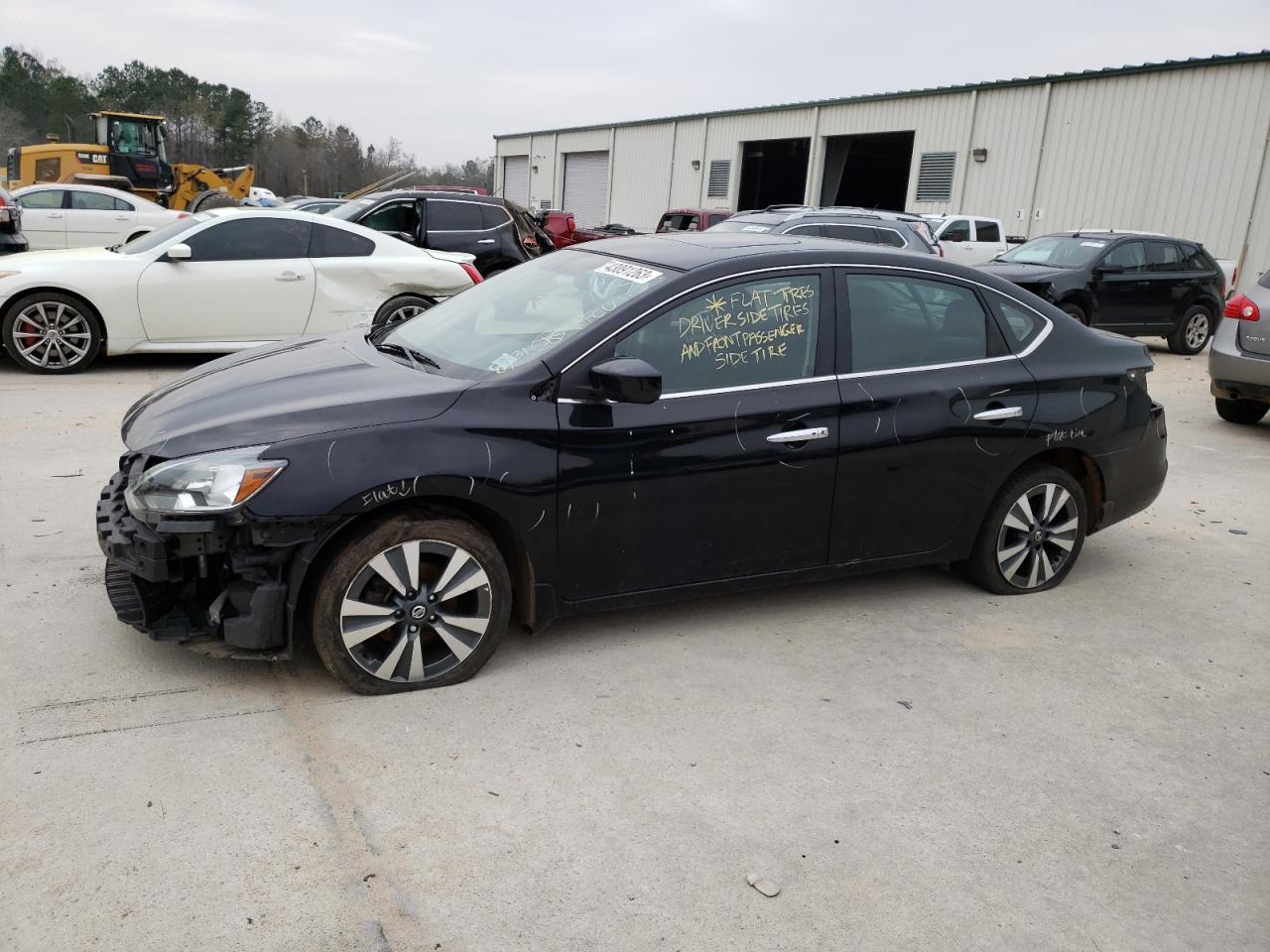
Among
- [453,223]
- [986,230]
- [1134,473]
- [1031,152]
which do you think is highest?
[1031,152]

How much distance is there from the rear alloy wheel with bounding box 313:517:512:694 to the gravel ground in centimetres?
12

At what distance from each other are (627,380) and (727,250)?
1046mm

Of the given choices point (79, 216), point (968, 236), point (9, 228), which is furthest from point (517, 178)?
point (9, 228)

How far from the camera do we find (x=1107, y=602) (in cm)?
514

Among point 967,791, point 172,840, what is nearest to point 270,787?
point 172,840

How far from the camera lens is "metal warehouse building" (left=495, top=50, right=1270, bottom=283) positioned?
809 inches

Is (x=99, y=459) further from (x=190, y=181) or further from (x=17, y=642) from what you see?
(x=190, y=181)

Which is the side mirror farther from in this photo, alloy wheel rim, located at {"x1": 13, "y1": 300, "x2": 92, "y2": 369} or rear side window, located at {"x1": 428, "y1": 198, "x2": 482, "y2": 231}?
rear side window, located at {"x1": 428, "y1": 198, "x2": 482, "y2": 231}

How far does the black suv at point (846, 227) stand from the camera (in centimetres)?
1327

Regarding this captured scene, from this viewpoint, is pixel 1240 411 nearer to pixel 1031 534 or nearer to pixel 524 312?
pixel 1031 534

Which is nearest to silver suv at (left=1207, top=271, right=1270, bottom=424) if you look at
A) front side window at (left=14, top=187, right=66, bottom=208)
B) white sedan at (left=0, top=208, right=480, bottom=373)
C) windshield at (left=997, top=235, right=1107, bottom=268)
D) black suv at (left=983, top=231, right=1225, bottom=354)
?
black suv at (left=983, top=231, right=1225, bottom=354)

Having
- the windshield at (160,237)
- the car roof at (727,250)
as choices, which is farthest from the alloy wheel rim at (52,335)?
the car roof at (727,250)

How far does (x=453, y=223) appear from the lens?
12.9 metres

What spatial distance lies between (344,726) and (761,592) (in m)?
2.20
